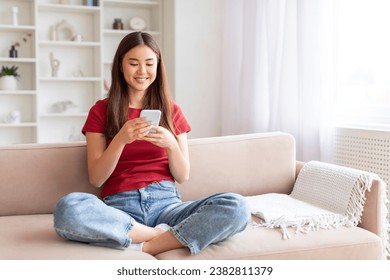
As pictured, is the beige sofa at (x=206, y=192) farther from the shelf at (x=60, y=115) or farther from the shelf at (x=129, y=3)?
the shelf at (x=129, y=3)

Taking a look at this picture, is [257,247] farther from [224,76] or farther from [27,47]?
[27,47]

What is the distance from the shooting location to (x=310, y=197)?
2.27 meters

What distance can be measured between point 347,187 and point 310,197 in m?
0.20

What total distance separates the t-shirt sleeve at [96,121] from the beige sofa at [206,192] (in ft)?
0.62

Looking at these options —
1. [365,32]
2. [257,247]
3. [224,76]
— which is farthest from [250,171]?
[224,76]

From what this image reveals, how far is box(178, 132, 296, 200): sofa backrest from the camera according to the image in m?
2.35

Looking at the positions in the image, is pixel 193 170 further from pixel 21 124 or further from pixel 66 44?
pixel 66 44

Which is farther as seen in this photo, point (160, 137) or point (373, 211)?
point (373, 211)

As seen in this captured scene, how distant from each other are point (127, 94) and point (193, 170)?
0.45 meters

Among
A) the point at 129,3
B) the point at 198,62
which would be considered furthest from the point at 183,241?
the point at 129,3

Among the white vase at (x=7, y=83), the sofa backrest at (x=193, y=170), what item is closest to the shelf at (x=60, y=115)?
the white vase at (x=7, y=83)

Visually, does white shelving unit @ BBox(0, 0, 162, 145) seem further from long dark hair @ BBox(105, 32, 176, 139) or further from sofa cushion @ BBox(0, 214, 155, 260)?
sofa cushion @ BBox(0, 214, 155, 260)

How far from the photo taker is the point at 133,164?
2.05 m

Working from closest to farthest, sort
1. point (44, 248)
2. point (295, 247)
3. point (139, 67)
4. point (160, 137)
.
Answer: point (44, 248)
point (295, 247)
point (160, 137)
point (139, 67)
